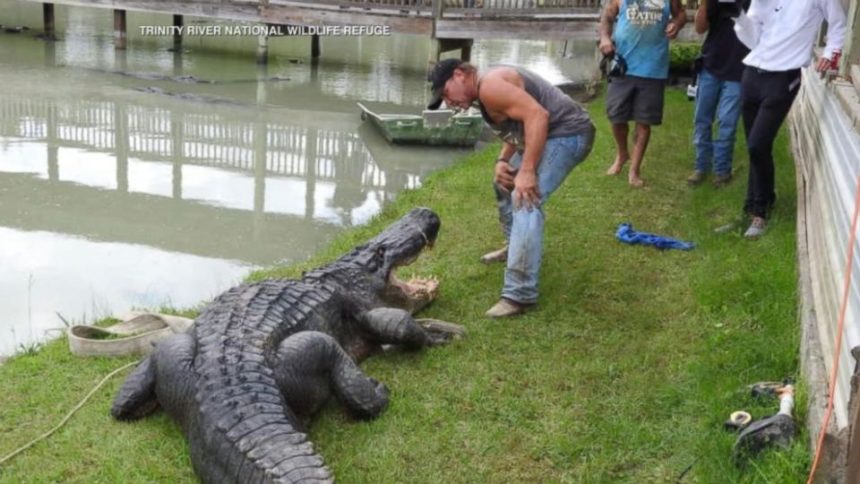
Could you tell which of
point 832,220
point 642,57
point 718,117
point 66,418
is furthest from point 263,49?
point 832,220

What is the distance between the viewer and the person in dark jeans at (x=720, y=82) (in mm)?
6215

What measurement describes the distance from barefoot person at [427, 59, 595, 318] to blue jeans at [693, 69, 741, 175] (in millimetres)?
2104

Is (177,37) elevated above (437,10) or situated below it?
below

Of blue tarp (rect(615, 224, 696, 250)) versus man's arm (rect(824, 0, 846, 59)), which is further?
blue tarp (rect(615, 224, 696, 250))

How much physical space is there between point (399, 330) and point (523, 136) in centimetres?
118

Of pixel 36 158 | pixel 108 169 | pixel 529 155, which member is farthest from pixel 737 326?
pixel 36 158

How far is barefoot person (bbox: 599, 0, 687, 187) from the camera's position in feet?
22.3

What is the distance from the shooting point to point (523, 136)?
4.44 m

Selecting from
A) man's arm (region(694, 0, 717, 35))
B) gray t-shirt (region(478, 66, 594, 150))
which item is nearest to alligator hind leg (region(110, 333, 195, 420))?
gray t-shirt (region(478, 66, 594, 150))

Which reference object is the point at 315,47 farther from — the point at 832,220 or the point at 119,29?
the point at 832,220

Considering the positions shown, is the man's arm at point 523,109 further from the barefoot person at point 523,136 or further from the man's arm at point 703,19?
the man's arm at point 703,19

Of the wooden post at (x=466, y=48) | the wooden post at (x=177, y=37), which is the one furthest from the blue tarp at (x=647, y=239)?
the wooden post at (x=177, y=37)

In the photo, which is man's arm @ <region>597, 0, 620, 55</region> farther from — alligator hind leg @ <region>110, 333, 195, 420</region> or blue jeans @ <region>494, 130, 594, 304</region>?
alligator hind leg @ <region>110, 333, 195, 420</region>

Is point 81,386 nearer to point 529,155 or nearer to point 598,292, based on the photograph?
point 529,155
